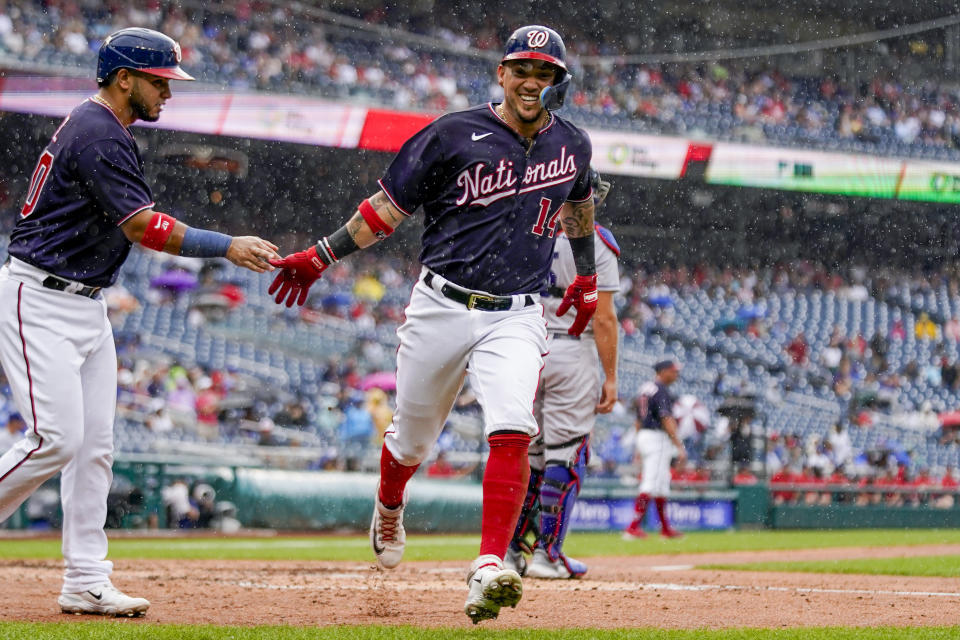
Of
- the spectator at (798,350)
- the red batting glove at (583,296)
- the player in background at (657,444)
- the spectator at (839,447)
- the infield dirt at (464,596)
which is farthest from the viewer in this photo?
the spectator at (798,350)

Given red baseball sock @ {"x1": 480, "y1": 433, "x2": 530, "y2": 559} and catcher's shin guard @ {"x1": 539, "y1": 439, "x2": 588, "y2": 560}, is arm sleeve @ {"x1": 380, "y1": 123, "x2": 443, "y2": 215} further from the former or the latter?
catcher's shin guard @ {"x1": 539, "y1": 439, "x2": 588, "y2": 560}

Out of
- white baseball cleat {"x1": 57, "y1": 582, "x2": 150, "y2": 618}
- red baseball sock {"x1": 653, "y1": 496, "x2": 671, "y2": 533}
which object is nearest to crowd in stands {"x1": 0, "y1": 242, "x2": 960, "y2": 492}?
red baseball sock {"x1": 653, "y1": 496, "x2": 671, "y2": 533}

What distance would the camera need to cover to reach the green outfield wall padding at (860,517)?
1517 cm

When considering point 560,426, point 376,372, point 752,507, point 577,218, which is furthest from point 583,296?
point 376,372

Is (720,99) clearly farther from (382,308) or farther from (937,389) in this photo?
(382,308)

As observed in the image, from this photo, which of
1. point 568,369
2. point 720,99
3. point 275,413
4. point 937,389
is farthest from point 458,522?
point 720,99

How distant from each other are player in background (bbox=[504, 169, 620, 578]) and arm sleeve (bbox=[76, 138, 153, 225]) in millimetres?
2617

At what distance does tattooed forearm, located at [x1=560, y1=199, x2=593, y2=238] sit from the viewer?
461cm

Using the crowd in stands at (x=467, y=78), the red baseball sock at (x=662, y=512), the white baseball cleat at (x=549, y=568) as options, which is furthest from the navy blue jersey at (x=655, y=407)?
the crowd in stands at (x=467, y=78)

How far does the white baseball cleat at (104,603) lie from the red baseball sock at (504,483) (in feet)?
4.09

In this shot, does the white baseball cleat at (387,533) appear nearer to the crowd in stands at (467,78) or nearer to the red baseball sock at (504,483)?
the red baseball sock at (504,483)

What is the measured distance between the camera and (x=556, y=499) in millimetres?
6004

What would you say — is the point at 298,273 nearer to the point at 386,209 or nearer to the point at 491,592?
the point at 386,209

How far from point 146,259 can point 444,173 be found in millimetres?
16381
